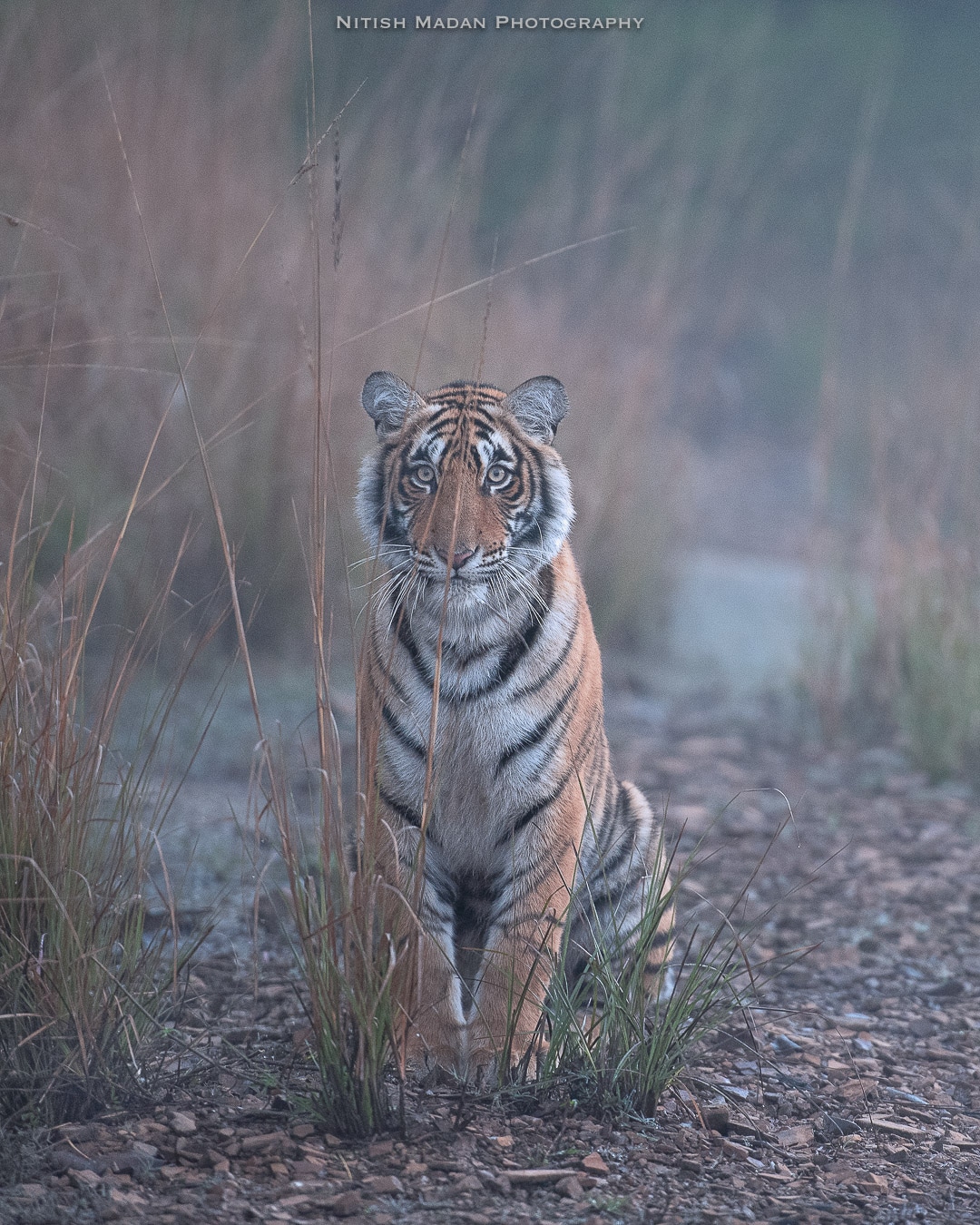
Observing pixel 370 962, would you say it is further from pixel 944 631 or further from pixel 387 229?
pixel 387 229

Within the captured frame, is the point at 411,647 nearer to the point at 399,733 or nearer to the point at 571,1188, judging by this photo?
the point at 399,733

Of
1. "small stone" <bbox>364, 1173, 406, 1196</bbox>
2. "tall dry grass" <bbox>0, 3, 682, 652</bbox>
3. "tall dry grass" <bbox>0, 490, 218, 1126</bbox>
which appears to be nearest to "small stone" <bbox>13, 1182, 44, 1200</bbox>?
"tall dry grass" <bbox>0, 490, 218, 1126</bbox>

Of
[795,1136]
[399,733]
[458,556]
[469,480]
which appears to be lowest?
[795,1136]

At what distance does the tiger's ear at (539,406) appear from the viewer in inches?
85.8

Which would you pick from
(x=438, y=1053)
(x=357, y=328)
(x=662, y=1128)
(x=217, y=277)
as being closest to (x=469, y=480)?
(x=438, y=1053)

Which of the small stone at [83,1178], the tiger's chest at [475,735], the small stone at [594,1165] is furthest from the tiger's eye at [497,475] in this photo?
the small stone at [83,1178]

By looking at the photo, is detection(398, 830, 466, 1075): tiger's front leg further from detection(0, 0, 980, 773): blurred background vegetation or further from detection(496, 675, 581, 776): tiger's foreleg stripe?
detection(0, 0, 980, 773): blurred background vegetation

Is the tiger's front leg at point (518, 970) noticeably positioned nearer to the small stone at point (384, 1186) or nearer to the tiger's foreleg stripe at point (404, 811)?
the tiger's foreleg stripe at point (404, 811)

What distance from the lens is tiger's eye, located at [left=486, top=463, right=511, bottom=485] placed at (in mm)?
2158

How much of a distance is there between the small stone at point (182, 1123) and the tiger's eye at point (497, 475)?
1072mm

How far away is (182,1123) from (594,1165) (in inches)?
21.4

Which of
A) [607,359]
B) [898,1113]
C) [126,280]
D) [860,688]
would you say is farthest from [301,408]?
[898,1113]

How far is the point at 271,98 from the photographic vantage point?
4844 millimetres

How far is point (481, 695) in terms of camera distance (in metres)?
2.09
